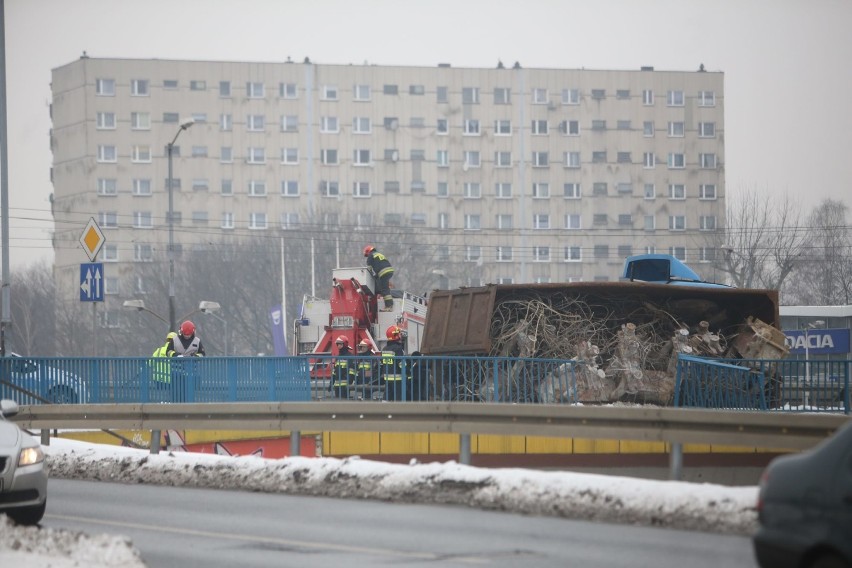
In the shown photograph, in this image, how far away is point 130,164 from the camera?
366 ft

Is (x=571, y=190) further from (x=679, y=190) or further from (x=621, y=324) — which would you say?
(x=621, y=324)

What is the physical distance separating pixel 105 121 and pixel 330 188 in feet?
62.7

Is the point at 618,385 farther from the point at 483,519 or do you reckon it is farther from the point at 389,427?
the point at 483,519

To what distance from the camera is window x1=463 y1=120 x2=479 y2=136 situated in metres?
113

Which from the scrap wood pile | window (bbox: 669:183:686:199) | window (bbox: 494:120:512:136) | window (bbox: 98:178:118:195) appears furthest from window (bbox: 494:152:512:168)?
the scrap wood pile

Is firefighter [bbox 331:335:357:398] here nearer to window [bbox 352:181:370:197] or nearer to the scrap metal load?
the scrap metal load

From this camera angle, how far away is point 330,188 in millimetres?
111625

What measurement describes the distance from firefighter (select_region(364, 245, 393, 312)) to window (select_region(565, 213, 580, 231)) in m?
82.2

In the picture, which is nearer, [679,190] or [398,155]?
[398,155]

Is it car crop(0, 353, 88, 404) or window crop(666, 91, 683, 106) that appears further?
window crop(666, 91, 683, 106)

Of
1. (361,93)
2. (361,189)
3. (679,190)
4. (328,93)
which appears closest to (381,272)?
(361,189)

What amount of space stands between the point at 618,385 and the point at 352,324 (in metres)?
10.5

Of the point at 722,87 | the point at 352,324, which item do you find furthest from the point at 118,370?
the point at 722,87

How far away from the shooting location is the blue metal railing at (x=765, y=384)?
1966 centimetres
